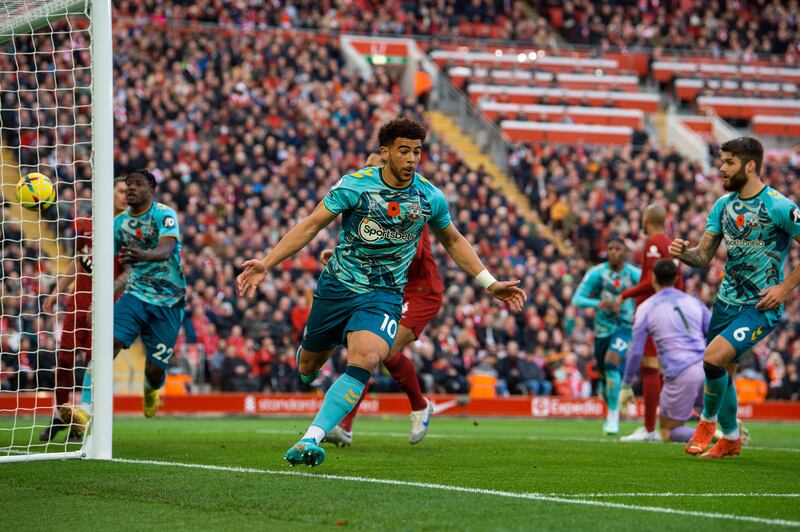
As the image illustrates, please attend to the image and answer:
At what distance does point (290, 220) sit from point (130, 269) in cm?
1524

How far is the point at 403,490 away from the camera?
24.4 ft

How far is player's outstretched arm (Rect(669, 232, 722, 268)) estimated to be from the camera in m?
9.94

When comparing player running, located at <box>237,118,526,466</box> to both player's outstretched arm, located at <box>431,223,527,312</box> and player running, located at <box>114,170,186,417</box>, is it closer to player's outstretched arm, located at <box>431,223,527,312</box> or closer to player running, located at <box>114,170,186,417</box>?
player's outstretched arm, located at <box>431,223,527,312</box>

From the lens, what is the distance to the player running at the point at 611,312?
53.4 feet

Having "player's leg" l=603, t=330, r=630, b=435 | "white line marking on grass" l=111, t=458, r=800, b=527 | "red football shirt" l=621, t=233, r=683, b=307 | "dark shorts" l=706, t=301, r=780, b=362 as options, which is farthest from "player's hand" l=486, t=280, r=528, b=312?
"player's leg" l=603, t=330, r=630, b=435

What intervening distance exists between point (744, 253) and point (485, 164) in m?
25.7

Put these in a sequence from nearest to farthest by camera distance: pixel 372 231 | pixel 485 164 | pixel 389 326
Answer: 1. pixel 389 326
2. pixel 372 231
3. pixel 485 164

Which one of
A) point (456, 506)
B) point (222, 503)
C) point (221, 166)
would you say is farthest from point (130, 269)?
point (221, 166)

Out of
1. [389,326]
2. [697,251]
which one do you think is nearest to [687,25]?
[697,251]

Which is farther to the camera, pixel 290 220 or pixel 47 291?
pixel 290 220

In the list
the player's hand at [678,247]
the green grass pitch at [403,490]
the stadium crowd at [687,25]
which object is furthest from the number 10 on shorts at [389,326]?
the stadium crowd at [687,25]

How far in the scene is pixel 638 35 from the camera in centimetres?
4428

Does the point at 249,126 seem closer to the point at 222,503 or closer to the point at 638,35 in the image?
the point at 638,35

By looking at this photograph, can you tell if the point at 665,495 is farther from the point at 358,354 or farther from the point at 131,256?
the point at 131,256
